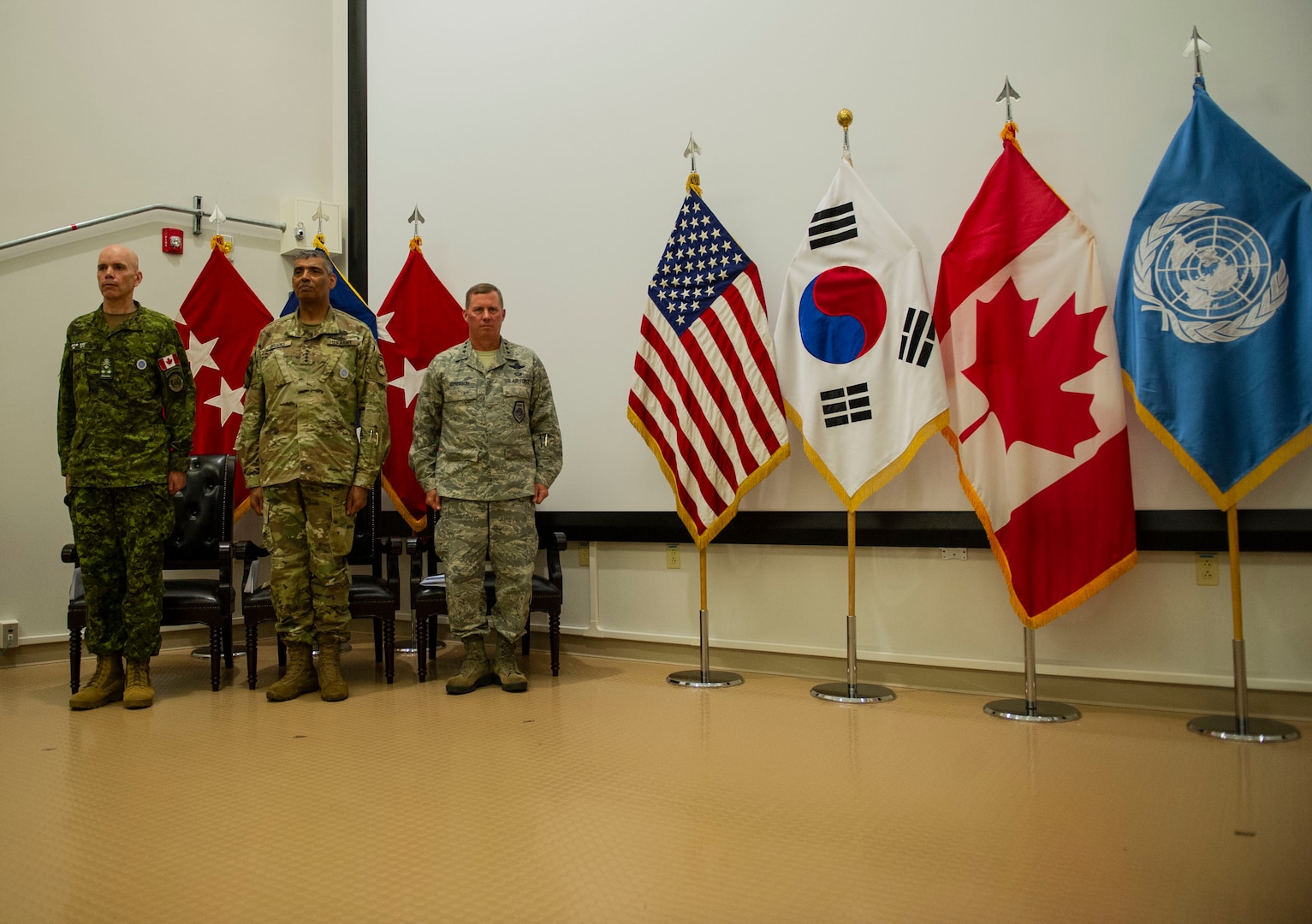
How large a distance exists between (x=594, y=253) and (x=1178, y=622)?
2.91 metres

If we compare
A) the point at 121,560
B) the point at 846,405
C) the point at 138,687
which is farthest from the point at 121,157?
the point at 846,405

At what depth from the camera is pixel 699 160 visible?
4.12m

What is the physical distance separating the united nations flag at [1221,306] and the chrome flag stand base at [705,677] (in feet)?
5.92

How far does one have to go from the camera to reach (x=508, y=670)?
143 inches

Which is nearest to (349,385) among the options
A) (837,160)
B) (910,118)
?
(837,160)

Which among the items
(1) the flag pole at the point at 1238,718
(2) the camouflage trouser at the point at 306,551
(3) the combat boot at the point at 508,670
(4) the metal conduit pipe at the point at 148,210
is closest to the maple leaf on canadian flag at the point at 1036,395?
(1) the flag pole at the point at 1238,718

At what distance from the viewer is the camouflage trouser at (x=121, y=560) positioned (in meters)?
3.35

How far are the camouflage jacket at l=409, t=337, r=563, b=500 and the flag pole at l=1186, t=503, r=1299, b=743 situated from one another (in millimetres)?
2438

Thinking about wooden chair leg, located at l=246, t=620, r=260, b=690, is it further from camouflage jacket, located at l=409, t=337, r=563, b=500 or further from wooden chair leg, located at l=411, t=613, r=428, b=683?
camouflage jacket, located at l=409, t=337, r=563, b=500

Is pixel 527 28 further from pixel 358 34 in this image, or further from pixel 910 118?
pixel 910 118

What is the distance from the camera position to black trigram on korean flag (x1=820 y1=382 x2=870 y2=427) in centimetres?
346

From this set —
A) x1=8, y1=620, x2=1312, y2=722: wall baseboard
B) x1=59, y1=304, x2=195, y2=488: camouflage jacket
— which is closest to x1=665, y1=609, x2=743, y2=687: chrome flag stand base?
x1=8, y1=620, x2=1312, y2=722: wall baseboard

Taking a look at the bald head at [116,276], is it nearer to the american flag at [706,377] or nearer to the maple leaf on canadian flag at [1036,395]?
the american flag at [706,377]

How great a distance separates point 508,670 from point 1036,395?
2250 millimetres
